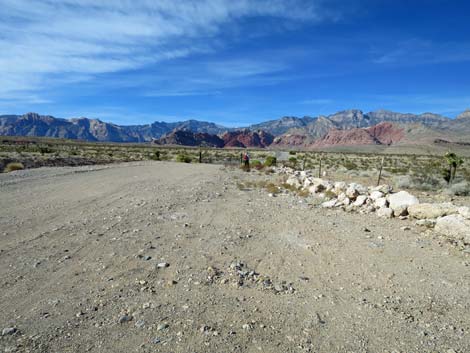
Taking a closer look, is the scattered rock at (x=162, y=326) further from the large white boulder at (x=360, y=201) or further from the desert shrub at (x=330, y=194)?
the desert shrub at (x=330, y=194)

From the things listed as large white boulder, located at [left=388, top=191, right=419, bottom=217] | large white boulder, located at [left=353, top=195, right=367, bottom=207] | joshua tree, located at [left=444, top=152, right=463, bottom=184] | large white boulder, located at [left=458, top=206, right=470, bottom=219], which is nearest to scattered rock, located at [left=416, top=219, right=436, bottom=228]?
large white boulder, located at [left=458, top=206, right=470, bottom=219]

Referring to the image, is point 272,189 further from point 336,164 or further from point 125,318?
point 336,164

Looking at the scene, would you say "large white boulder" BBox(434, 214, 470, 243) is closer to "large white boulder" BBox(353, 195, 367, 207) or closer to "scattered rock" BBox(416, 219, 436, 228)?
"scattered rock" BBox(416, 219, 436, 228)

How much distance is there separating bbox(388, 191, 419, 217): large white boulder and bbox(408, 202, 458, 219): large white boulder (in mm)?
166

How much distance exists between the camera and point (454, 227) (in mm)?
8188

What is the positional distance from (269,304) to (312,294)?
2.77ft

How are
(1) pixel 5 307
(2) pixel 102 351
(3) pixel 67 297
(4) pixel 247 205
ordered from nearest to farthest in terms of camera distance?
(2) pixel 102 351 < (1) pixel 5 307 < (3) pixel 67 297 < (4) pixel 247 205

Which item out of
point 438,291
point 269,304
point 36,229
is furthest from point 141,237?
point 438,291

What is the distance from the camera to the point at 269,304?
15.9ft

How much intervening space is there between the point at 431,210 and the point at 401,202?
1124 millimetres

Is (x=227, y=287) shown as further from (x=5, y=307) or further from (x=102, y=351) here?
(x=5, y=307)

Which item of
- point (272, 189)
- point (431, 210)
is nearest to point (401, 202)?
point (431, 210)

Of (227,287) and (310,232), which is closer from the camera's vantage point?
(227,287)

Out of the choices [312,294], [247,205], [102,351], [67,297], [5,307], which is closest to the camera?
[102,351]
